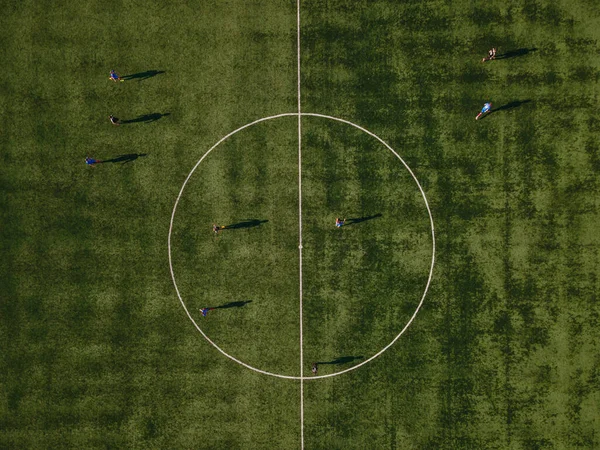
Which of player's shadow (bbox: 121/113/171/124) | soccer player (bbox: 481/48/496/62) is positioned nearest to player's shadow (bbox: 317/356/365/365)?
player's shadow (bbox: 121/113/171/124)

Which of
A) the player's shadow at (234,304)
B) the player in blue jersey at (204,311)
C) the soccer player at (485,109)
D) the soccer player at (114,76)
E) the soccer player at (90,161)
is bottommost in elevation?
the player in blue jersey at (204,311)

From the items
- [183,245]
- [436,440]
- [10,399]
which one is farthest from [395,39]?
[10,399]

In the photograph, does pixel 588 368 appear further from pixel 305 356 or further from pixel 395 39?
pixel 395 39

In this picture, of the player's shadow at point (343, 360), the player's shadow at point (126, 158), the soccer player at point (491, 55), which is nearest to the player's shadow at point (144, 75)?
the player's shadow at point (126, 158)

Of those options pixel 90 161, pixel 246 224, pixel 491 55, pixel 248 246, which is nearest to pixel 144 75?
pixel 90 161

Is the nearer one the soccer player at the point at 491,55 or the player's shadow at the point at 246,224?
the soccer player at the point at 491,55

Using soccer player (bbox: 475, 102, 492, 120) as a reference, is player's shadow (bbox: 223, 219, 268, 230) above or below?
below

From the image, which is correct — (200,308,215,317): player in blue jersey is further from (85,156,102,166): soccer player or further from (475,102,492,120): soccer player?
(475,102,492,120): soccer player

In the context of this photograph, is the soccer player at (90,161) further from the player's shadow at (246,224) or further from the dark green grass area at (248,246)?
the player's shadow at (246,224)
